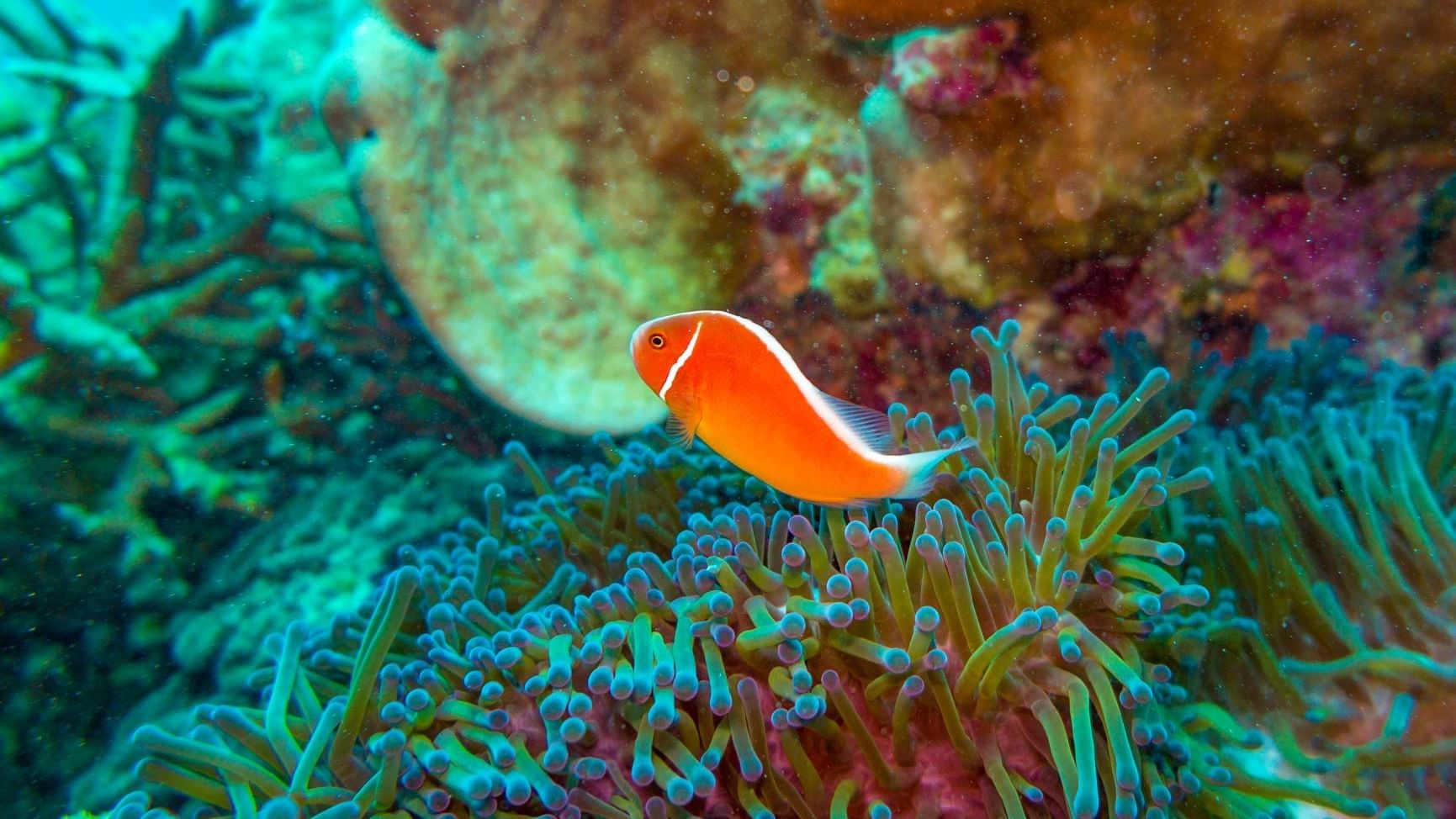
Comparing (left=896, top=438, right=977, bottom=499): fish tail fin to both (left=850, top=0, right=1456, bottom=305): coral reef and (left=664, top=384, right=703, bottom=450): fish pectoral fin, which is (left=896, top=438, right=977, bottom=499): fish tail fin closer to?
(left=664, top=384, right=703, bottom=450): fish pectoral fin

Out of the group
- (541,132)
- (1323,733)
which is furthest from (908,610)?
(541,132)

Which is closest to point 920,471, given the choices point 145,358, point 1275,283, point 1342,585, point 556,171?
point 1342,585

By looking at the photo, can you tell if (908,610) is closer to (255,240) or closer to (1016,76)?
(1016,76)

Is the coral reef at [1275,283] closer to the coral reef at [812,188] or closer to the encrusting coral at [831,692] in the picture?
the coral reef at [812,188]

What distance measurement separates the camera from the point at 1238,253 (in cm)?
369

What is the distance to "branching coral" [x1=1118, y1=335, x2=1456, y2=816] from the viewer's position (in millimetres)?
2182

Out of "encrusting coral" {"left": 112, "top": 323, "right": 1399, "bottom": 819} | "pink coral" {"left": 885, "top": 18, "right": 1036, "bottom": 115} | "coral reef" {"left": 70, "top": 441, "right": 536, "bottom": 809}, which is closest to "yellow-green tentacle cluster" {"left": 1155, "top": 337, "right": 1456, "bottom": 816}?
"encrusting coral" {"left": 112, "top": 323, "right": 1399, "bottom": 819}

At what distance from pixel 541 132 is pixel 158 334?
8.16 ft

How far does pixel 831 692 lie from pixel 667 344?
899 mm

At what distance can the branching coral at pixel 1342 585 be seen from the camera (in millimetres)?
2182

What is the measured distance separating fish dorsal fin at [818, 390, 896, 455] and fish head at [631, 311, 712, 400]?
0.33 meters

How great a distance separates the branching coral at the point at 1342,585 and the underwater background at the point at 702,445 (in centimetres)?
1

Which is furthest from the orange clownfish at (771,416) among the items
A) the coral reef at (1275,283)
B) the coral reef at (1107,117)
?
the coral reef at (1275,283)

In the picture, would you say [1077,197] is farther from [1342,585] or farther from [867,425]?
[867,425]
